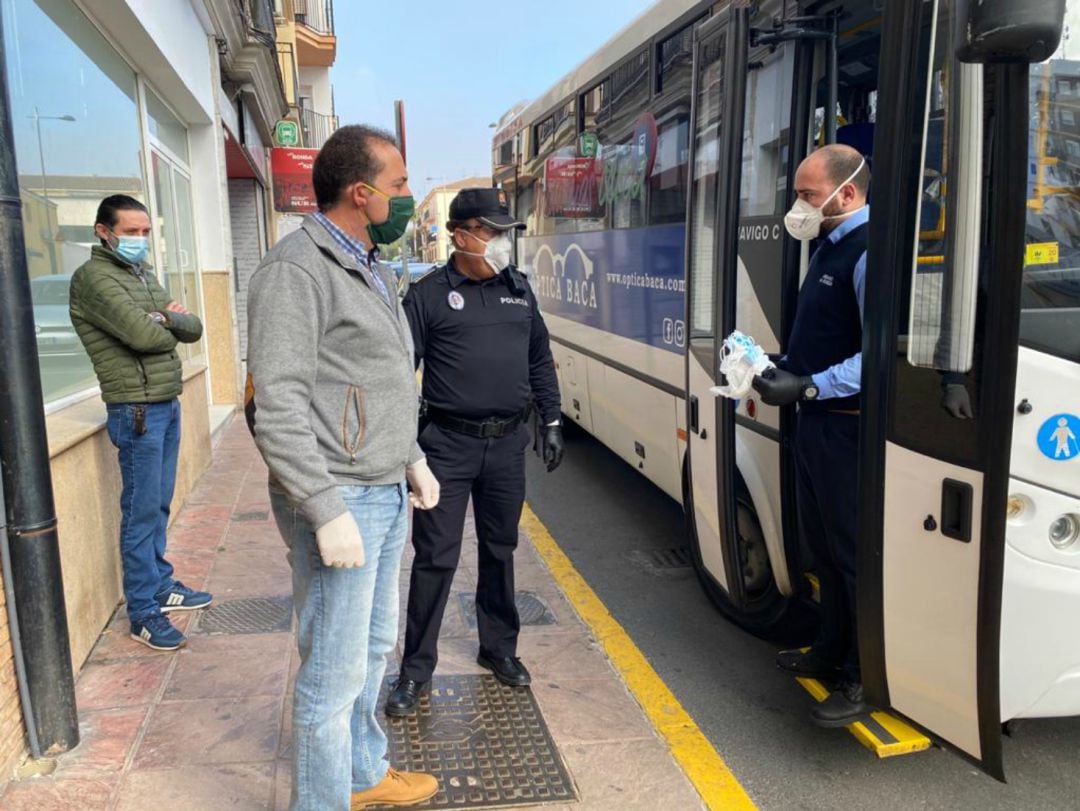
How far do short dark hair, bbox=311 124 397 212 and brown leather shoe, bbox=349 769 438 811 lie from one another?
5.86 feet

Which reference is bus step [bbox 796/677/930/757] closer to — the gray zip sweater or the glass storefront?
the gray zip sweater

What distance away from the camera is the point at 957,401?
7.77 feet

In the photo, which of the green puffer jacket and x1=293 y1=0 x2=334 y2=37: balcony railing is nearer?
the green puffer jacket

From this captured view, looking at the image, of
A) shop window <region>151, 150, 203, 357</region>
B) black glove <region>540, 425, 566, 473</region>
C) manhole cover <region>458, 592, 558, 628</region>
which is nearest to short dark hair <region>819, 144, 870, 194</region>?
black glove <region>540, 425, 566, 473</region>

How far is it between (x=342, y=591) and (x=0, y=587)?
143cm

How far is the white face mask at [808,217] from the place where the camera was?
3172 millimetres

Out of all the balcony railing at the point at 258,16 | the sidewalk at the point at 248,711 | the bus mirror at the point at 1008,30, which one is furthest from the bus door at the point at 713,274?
the balcony railing at the point at 258,16

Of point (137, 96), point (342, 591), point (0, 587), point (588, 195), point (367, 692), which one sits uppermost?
point (137, 96)

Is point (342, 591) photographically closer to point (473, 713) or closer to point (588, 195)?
point (473, 713)

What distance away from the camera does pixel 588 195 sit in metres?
6.68

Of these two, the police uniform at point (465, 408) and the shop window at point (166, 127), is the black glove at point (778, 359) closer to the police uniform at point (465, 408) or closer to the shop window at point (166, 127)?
the police uniform at point (465, 408)

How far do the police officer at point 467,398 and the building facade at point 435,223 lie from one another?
56.2 metres

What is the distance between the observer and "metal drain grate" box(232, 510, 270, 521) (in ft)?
19.5

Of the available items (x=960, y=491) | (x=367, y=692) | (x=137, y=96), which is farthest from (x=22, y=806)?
(x=137, y=96)
